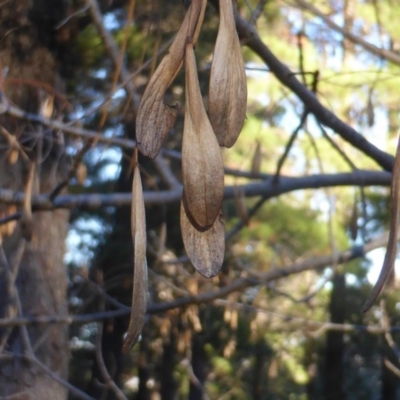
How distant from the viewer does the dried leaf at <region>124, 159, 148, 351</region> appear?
787 mm

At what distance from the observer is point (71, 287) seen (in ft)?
20.0

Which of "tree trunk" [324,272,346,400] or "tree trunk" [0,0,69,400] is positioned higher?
"tree trunk" [0,0,69,400]

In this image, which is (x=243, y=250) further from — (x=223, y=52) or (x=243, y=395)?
(x=223, y=52)

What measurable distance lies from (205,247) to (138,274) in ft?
0.25

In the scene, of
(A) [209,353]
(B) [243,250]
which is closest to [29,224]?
(B) [243,250]

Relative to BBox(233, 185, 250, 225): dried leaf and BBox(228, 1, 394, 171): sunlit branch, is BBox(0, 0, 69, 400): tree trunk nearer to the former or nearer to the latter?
BBox(233, 185, 250, 225): dried leaf

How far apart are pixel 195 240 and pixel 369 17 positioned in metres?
6.66

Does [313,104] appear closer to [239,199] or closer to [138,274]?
[239,199]

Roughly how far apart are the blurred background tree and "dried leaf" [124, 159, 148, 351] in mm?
685

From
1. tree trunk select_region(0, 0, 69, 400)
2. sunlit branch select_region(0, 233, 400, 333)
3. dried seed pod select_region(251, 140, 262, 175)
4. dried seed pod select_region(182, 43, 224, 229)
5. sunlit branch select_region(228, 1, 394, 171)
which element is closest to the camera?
dried seed pod select_region(182, 43, 224, 229)

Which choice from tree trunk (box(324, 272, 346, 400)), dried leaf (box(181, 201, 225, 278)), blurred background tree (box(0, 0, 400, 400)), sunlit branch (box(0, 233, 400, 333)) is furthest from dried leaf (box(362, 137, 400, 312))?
tree trunk (box(324, 272, 346, 400))

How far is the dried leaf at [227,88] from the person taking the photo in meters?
0.82

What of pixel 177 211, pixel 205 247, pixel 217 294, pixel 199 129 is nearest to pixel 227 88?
pixel 199 129

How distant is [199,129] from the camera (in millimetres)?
791
